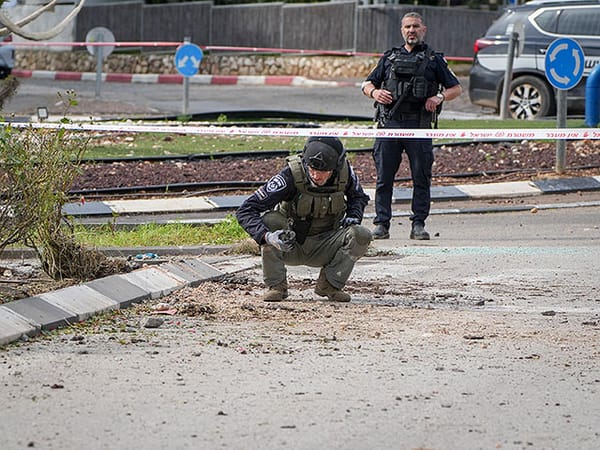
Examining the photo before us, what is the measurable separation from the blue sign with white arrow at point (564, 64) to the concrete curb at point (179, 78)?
14.4 metres

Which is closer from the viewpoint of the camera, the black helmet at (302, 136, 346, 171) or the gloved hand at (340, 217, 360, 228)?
the black helmet at (302, 136, 346, 171)

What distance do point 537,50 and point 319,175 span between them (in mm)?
13179

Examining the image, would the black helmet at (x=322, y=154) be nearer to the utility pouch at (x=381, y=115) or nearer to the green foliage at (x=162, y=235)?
the green foliage at (x=162, y=235)

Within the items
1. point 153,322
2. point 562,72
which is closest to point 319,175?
point 153,322

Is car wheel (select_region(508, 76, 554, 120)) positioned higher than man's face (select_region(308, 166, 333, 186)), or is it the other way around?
Answer: man's face (select_region(308, 166, 333, 186))

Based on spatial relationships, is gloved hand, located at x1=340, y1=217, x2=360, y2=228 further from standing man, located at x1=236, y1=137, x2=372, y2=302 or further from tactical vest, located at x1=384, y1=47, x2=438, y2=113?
tactical vest, located at x1=384, y1=47, x2=438, y2=113

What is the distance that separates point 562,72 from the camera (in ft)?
49.0

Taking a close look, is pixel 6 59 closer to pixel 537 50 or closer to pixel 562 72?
pixel 537 50

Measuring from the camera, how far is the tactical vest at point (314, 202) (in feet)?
26.5

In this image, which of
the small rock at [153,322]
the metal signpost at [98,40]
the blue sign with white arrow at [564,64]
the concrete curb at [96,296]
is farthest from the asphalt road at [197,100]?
the small rock at [153,322]

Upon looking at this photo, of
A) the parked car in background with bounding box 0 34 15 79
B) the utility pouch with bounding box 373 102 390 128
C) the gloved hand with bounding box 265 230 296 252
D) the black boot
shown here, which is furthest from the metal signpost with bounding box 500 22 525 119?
the gloved hand with bounding box 265 230 296 252

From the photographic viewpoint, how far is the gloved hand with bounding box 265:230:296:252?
795 cm

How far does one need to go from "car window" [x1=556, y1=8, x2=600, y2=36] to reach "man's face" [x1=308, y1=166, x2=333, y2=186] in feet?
→ 44.2

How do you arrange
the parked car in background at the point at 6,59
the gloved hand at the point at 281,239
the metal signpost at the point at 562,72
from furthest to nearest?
the parked car in background at the point at 6,59, the metal signpost at the point at 562,72, the gloved hand at the point at 281,239
